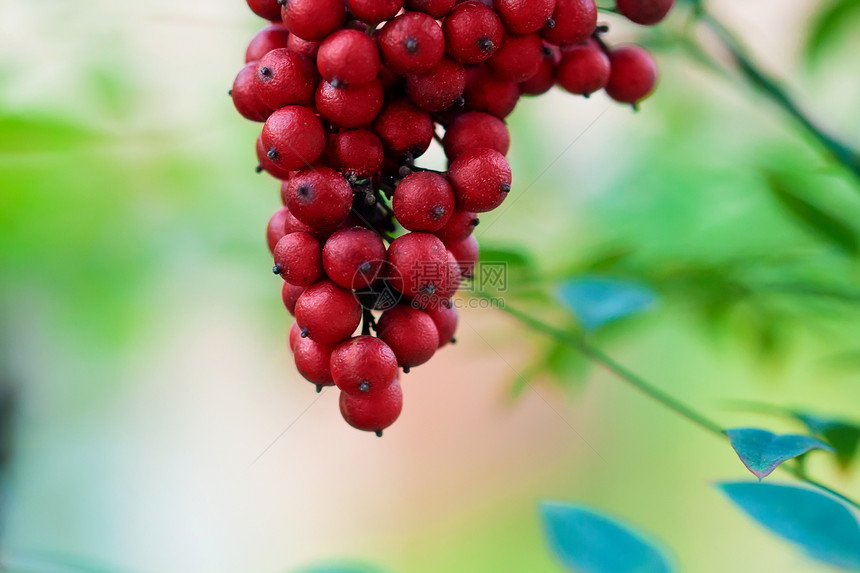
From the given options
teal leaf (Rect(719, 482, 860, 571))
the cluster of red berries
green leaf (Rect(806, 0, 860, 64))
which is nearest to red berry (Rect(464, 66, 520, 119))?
the cluster of red berries

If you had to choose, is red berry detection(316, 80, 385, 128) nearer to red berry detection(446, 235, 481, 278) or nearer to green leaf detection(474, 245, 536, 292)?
red berry detection(446, 235, 481, 278)

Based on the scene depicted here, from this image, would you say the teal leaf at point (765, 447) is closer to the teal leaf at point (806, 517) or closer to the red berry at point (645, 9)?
the teal leaf at point (806, 517)

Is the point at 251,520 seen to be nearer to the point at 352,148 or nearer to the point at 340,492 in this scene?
the point at 340,492

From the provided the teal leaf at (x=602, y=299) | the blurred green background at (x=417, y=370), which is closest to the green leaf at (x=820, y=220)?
the blurred green background at (x=417, y=370)

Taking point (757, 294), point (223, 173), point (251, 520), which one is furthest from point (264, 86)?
point (251, 520)

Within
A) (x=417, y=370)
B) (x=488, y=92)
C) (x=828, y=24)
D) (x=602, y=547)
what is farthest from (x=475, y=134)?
(x=417, y=370)
